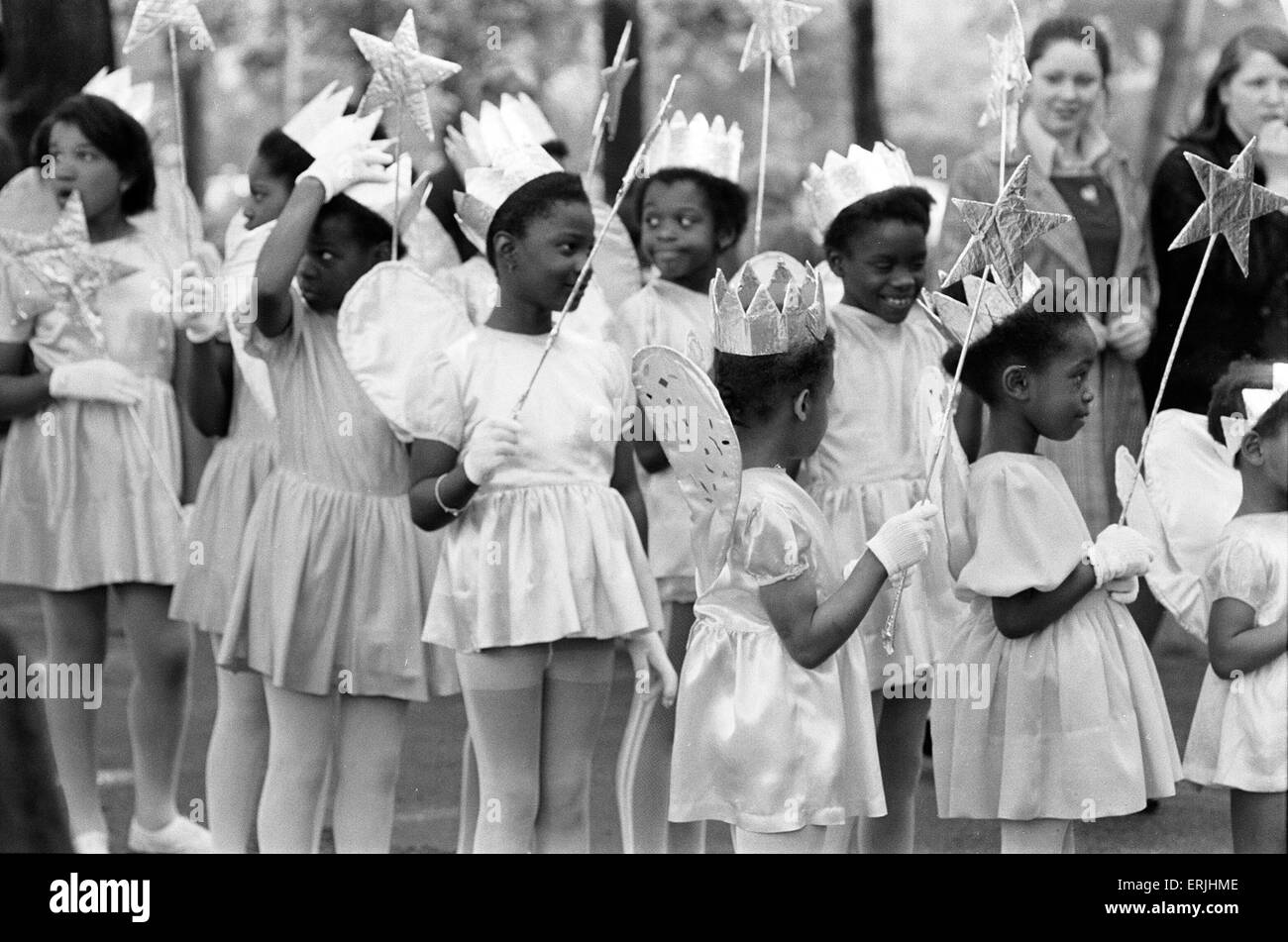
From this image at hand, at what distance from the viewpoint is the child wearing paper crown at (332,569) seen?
406 cm

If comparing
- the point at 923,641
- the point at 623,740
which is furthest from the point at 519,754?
the point at 923,641

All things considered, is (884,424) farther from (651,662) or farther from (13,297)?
(13,297)

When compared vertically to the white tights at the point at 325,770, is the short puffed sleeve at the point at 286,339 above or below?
above

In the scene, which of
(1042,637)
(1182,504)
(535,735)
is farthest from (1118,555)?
(535,735)

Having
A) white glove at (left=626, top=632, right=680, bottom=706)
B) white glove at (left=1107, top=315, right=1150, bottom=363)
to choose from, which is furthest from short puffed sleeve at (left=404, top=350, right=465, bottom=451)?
white glove at (left=1107, top=315, right=1150, bottom=363)

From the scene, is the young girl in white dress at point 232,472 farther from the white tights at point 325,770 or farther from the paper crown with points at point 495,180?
the paper crown with points at point 495,180

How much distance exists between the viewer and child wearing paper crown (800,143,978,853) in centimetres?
411

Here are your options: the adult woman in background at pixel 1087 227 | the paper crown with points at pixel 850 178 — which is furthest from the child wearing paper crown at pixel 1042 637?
the adult woman in background at pixel 1087 227

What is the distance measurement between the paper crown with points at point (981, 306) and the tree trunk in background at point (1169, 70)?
8.97 feet

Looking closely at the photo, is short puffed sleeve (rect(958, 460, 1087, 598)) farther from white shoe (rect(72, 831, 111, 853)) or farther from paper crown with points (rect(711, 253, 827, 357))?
white shoe (rect(72, 831, 111, 853))

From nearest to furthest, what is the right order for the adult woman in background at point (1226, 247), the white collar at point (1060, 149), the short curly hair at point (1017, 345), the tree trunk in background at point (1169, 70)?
the short curly hair at point (1017, 345) → the adult woman in background at point (1226, 247) → the white collar at point (1060, 149) → the tree trunk in background at point (1169, 70)

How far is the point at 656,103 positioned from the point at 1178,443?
4.32ft

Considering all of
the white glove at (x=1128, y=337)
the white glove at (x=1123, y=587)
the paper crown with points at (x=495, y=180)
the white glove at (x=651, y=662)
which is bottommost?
the white glove at (x=651, y=662)
